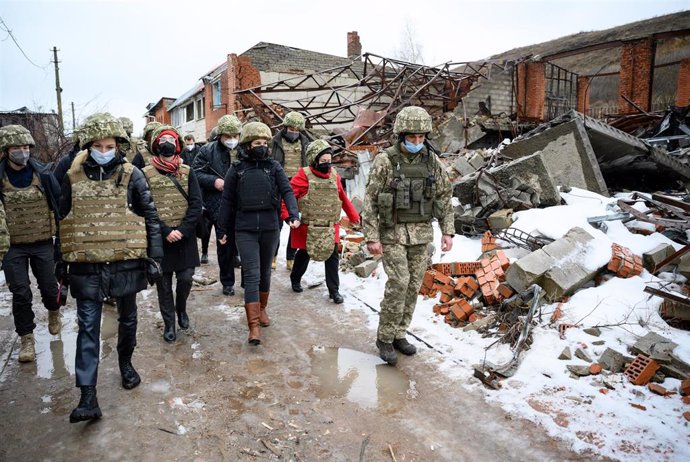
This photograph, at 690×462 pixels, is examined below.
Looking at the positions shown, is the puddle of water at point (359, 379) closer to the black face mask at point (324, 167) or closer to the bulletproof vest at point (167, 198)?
the bulletproof vest at point (167, 198)

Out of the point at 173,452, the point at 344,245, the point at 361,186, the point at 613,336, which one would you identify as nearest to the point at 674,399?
the point at 613,336

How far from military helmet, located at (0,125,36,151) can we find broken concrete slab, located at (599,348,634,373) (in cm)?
505

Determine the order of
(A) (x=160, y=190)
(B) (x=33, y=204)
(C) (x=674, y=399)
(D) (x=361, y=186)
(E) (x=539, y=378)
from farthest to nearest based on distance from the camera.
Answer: (D) (x=361, y=186) < (A) (x=160, y=190) < (B) (x=33, y=204) < (E) (x=539, y=378) < (C) (x=674, y=399)

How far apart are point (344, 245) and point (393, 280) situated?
358cm

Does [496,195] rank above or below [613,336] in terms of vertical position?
above

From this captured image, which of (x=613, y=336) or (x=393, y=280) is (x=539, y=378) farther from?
(x=393, y=280)

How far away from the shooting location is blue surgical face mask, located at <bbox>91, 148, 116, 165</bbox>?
122 inches

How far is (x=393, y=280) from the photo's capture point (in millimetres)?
3887

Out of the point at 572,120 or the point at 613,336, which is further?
the point at 572,120

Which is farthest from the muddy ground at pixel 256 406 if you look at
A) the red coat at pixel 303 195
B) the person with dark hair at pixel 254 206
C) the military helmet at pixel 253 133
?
the military helmet at pixel 253 133

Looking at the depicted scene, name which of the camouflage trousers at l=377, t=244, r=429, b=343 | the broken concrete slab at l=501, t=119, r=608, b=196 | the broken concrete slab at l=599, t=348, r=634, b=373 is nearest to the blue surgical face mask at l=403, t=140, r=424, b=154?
the camouflage trousers at l=377, t=244, r=429, b=343

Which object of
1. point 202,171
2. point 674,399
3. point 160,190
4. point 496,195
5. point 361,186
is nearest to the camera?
point 674,399

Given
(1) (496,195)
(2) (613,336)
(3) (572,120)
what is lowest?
(2) (613,336)

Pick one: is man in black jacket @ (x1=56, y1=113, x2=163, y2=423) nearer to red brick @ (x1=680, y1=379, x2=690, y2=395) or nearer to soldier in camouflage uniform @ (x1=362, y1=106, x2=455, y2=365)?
soldier in camouflage uniform @ (x1=362, y1=106, x2=455, y2=365)
